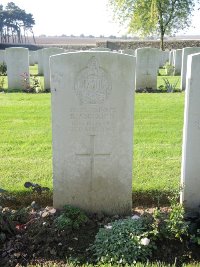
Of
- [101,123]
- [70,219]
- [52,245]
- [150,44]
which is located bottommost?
[52,245]

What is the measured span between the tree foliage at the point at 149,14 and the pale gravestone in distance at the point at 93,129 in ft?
74.5

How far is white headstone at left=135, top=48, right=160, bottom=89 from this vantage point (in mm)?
12758

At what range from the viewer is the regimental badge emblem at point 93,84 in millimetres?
3719

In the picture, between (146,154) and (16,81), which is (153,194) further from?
(16,81)

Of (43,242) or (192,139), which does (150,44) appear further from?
(43,242)

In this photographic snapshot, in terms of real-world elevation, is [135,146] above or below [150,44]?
below

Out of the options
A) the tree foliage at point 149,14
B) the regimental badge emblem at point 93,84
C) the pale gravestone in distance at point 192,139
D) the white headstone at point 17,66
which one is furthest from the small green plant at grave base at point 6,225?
the tree foliage at point 149,14

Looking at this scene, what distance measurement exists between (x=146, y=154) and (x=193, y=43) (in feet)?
107

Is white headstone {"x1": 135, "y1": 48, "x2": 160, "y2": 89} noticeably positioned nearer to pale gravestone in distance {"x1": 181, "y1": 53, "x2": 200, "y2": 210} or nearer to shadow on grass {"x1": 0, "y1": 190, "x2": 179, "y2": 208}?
shadow on grass {"x1": 0, "y1": 190, "x2": 179, "y2": 208}

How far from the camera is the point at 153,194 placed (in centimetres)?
451

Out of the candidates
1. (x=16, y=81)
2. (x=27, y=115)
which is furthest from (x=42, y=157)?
(x=16, y=81)

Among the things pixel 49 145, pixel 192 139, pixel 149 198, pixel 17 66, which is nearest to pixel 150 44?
pixel 17 66

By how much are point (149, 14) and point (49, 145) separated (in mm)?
21903

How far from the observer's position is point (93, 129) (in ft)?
12.8
